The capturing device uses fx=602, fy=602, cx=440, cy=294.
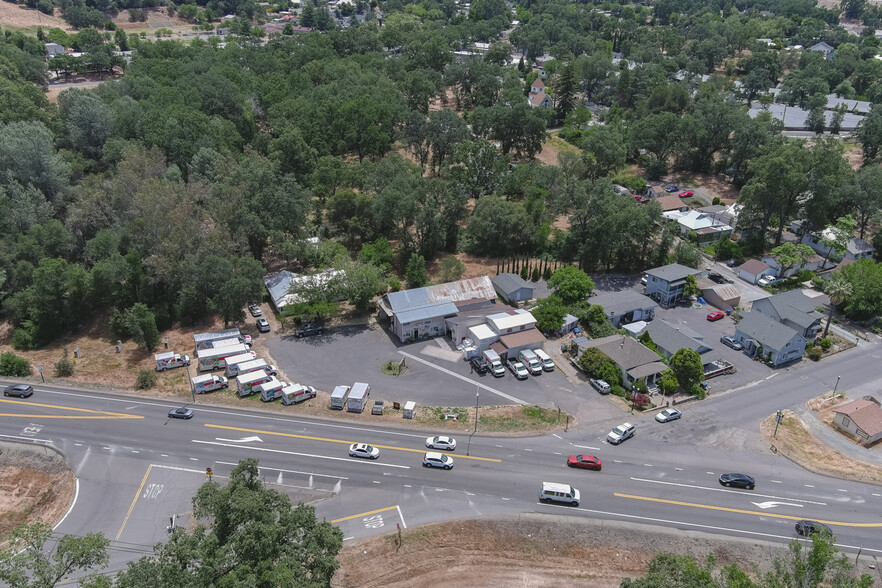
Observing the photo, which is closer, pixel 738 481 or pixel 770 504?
pixel 770 504

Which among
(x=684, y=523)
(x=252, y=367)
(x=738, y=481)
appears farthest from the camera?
(x=252, y=367)

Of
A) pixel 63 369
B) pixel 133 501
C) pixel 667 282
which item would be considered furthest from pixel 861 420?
pixel 63 369

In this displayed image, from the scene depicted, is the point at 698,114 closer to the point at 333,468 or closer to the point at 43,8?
the point at 333,468

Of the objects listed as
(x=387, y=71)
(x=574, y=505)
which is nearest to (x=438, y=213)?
(x=574, y=505)

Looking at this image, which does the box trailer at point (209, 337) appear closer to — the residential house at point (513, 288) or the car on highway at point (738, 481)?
the residential house at point (513, 288)

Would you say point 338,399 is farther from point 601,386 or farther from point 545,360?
point 601,386

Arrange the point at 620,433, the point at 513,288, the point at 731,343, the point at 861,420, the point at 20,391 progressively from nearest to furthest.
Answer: the point at 620,433
the point at 861,420
the point at 20,391
the point at 731,343
the point at 513,288

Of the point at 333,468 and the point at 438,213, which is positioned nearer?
the point at 333,468
